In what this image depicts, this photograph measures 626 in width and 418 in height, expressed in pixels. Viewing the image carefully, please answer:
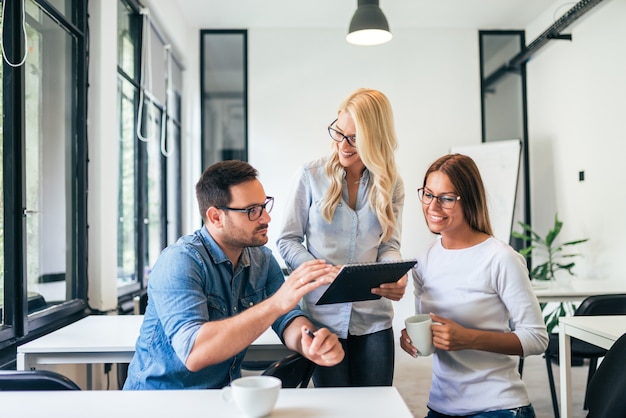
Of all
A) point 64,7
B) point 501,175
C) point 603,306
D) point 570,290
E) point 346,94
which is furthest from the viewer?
point 346,94

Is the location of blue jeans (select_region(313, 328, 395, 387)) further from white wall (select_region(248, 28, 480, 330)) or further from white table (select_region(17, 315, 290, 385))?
white wall (select_region(248, 28, 480, 330))

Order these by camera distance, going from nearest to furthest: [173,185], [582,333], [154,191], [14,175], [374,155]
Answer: [374,155] < [582,333] < [14,175] < [154,191] < [173,185]

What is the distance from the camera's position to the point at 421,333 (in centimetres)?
148

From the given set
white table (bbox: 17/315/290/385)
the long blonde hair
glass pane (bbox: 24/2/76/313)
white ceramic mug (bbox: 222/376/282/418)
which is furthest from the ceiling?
white ceramic mug (bbox: 222/376/282/418)

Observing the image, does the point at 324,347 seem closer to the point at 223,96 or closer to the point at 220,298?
the point at 220,298

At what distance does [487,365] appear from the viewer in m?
1.55

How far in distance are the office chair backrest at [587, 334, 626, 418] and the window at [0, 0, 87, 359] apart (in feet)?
7.16

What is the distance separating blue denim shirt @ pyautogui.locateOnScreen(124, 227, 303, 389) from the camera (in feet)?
4.78

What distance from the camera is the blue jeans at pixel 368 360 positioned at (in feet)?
6.13

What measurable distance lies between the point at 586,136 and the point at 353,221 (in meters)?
3.70

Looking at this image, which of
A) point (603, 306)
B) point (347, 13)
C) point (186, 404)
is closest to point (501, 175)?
point (347, 13)

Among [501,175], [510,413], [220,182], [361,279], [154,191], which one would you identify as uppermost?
[501,175]

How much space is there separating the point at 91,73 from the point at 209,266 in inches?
86.4

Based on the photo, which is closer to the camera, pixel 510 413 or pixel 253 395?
pixel 253 395
